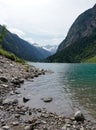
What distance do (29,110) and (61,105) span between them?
5.52 m

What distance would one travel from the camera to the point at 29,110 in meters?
28.3

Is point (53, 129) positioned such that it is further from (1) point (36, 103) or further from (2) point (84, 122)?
(1) point (36, 103)

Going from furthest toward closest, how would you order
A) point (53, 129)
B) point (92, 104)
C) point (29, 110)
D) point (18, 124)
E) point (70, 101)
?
point (70, 101) < point (92, 104) < point (29, 110) < point (18, 124) < point (53, 129)

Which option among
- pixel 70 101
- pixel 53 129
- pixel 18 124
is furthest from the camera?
pixel 70 101

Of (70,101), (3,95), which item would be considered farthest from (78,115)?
(3,95)

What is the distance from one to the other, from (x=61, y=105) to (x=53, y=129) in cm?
1104

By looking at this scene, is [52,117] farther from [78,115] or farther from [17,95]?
[17,95]

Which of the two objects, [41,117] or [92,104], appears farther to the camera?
[92,104]

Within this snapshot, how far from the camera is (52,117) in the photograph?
82.9ft

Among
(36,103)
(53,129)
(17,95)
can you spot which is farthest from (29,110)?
(17,95)

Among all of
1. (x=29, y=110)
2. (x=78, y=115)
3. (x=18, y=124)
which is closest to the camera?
(x=18, y=124)

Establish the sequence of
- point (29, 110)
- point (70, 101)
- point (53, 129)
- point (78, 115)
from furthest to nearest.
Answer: point (70, 101) < point (29, 110) < point (78, 115) < point (53, 129)

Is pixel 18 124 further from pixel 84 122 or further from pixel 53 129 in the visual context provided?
pixel 84 122

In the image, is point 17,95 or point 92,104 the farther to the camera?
point 17,95
